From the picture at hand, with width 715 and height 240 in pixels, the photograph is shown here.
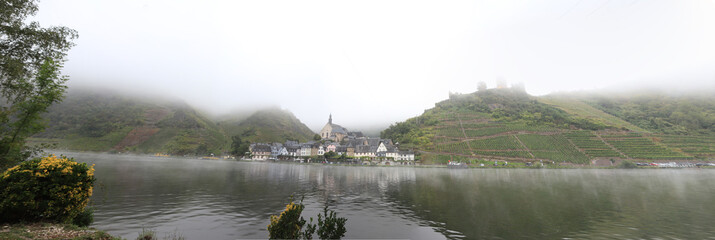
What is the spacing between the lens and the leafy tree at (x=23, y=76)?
11969 mm

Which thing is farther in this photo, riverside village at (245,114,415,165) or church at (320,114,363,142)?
church at (320,114,363,142)

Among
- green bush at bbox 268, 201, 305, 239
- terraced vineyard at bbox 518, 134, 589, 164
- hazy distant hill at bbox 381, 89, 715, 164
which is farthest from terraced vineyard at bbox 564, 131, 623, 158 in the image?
green bush at bbox 268, 201, 305, 239

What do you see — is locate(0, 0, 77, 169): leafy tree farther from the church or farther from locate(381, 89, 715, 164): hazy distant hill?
the church

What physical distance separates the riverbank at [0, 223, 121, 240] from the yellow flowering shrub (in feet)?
1.76

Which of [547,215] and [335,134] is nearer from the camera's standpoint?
[547,215]

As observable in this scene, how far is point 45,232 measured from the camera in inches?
313

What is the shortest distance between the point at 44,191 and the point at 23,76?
10.6 m

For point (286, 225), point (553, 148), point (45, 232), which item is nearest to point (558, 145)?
point (553, 148)

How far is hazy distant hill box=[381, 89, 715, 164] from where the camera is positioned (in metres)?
101

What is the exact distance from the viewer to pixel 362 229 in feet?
48.3

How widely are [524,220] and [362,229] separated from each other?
1156 centimetres

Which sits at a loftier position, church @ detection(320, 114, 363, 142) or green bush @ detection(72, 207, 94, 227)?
church @ detection(320, 114, 363, 142)

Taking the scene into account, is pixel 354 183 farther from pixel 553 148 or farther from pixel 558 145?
pixel 558 145

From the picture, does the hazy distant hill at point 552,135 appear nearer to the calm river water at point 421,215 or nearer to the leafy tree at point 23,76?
the calm river water at point 421,215
